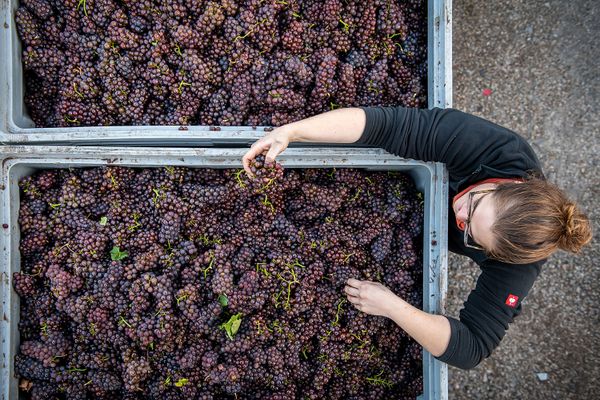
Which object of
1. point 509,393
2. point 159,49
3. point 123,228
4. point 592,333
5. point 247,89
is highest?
point 159,49

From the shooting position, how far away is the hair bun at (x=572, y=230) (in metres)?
1.46

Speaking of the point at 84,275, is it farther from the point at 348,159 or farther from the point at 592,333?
the point at 592,333

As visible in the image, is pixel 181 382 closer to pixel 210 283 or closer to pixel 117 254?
pixel 210 283

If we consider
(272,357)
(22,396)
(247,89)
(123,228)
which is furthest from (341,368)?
(22,396)

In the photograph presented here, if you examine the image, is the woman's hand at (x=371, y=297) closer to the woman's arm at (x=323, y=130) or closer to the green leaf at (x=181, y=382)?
the woman's arm at (x=323, y=130)

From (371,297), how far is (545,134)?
2030 millimetres

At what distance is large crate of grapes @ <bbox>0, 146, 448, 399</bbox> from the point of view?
1.91m

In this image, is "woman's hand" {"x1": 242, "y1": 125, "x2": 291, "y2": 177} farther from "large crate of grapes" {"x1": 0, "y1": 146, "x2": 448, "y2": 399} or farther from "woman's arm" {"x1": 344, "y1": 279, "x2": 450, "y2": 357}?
"woman's arm" {"x1": 344, "y1": 279, "x2": 450, "y2": 357}

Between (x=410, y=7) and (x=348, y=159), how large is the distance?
0.83 meters

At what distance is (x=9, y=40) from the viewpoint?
1918mm

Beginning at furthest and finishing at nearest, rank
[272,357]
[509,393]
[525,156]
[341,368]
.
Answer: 1. [509,393]
2. [341,368]
3. [272,357]
4. [525,156]

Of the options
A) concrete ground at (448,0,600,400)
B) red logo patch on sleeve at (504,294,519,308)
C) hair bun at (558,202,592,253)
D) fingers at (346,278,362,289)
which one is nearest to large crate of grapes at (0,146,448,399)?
fingers at (346,278,362,289)

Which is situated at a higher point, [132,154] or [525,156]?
[132,154]

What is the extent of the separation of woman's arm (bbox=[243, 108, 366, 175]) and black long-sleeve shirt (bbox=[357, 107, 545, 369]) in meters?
0.05
